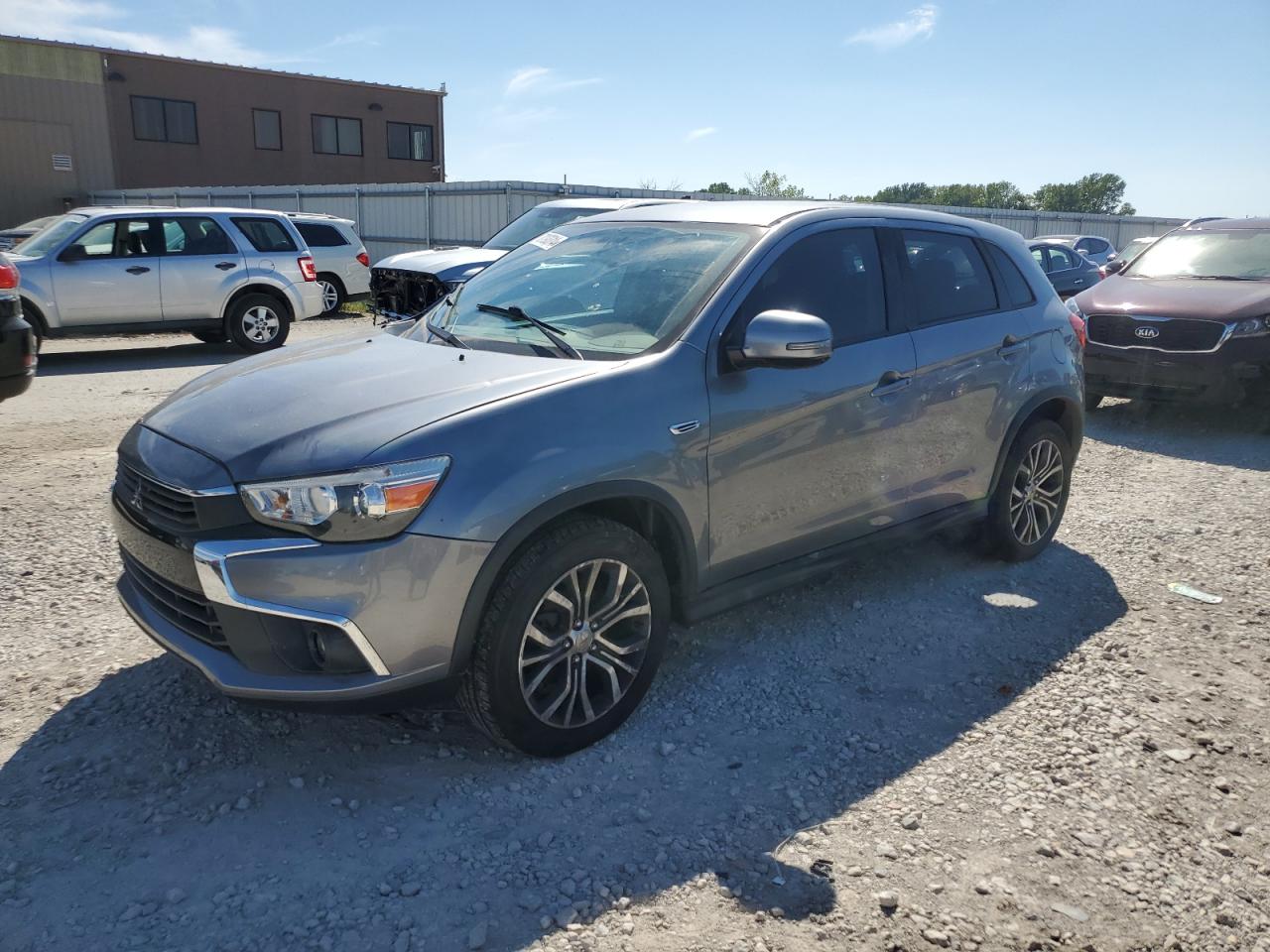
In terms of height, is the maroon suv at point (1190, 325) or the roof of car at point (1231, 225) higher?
the roof of car at point (1231, 225)

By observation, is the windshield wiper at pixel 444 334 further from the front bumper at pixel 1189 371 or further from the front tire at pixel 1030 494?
the front bumper at pixel 1189 371

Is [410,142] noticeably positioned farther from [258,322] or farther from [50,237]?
[50,237]

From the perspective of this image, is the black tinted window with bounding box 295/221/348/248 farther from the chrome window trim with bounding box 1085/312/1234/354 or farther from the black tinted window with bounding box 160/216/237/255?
the chrome window trim with bounding box 1085/312/1234/354

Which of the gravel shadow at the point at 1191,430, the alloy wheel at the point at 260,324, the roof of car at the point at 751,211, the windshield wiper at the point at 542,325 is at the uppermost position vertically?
the roof of car at the point at 751,211

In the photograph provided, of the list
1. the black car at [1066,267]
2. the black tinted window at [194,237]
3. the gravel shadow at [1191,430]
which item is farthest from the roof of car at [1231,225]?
the black tinted window at [194,237]

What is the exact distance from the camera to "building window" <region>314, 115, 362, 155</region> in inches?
1479

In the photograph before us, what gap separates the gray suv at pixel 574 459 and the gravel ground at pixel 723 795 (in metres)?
0.40

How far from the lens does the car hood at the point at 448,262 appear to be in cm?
1146

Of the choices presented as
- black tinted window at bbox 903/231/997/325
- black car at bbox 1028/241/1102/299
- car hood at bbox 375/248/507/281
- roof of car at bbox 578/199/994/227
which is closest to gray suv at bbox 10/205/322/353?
car hood at bbox 375/248/507/281

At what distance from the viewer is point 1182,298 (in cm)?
868

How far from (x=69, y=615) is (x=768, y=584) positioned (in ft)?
9.92

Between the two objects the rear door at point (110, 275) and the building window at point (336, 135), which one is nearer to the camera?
the rear door at point (110, 275)

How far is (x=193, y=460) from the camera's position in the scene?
→ 302 centimetres

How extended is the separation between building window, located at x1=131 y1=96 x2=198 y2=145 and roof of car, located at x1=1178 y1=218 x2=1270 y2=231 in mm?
34653
